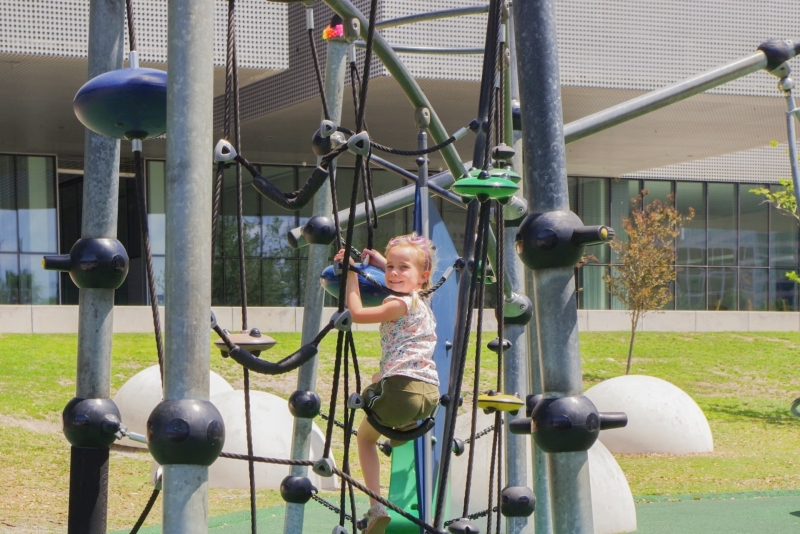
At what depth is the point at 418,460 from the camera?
13.9ft

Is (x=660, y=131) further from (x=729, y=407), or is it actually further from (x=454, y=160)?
(x=454, y=160)

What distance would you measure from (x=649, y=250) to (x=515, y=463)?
825 inches

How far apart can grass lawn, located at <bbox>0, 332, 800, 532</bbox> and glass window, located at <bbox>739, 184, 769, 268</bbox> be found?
7.68 metres

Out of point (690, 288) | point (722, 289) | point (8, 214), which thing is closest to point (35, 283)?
point (8, 214)

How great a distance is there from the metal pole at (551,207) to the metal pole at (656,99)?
75.3 inches

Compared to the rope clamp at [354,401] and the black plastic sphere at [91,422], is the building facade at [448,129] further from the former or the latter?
the black plastic sphere at [91,422]

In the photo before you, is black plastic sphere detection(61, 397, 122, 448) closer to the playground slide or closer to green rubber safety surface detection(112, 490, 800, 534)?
the playground slide

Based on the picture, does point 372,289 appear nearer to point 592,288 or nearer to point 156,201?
point 156,201

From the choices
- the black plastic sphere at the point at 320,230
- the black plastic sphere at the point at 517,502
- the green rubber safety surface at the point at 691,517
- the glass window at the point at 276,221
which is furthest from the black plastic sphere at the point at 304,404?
the glass window at the point at 276,221

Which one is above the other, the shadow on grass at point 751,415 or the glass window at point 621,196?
the glass window at point 621,196

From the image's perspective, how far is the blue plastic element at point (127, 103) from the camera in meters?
2.72

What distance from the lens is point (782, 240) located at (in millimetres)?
38281

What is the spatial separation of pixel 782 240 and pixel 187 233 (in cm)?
3882

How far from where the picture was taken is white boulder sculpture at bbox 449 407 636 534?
24.9 feet
